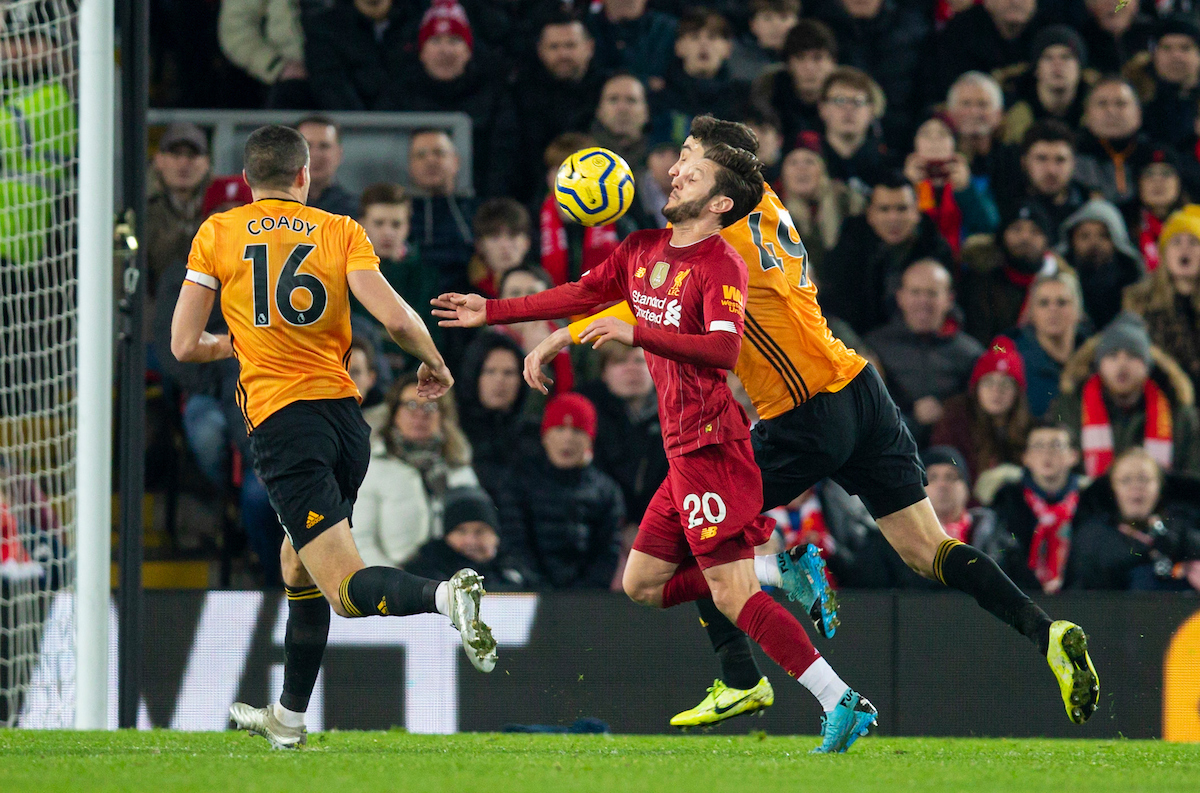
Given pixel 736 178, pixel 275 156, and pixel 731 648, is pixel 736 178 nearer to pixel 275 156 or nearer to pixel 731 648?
pixel 275 156

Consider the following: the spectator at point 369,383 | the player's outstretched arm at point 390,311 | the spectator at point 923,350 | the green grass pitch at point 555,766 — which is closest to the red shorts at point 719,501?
the green grass pitch at point 555,766

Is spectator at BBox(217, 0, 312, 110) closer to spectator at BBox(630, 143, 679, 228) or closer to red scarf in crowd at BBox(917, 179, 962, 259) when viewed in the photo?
spectator at BBox(630, 143, 679, 228)

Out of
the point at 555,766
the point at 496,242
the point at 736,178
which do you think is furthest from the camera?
the point at 496,242

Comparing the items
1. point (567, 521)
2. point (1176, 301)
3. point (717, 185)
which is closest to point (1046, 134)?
point (1176, 301)

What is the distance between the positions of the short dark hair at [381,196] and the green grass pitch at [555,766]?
140 inches

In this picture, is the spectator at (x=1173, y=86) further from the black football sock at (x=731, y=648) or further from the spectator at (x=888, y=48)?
the black football sock at (x=731, y=648)

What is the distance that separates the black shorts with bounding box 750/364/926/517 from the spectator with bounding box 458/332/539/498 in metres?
3.16

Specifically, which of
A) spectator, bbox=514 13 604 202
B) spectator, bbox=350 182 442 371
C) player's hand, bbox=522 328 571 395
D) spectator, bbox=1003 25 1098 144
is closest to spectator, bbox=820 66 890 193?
spectator, bbox=1003 25 1098 144

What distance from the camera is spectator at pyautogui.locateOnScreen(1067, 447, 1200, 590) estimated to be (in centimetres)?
771

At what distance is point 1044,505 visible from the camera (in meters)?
8.05

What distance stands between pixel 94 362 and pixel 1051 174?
5.83 metres

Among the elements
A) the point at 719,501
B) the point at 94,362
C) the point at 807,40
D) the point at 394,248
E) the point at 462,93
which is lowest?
the point at 719,501

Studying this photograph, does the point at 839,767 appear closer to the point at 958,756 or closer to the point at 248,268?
the point at 958,756

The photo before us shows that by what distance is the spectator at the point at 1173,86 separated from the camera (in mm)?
10039
